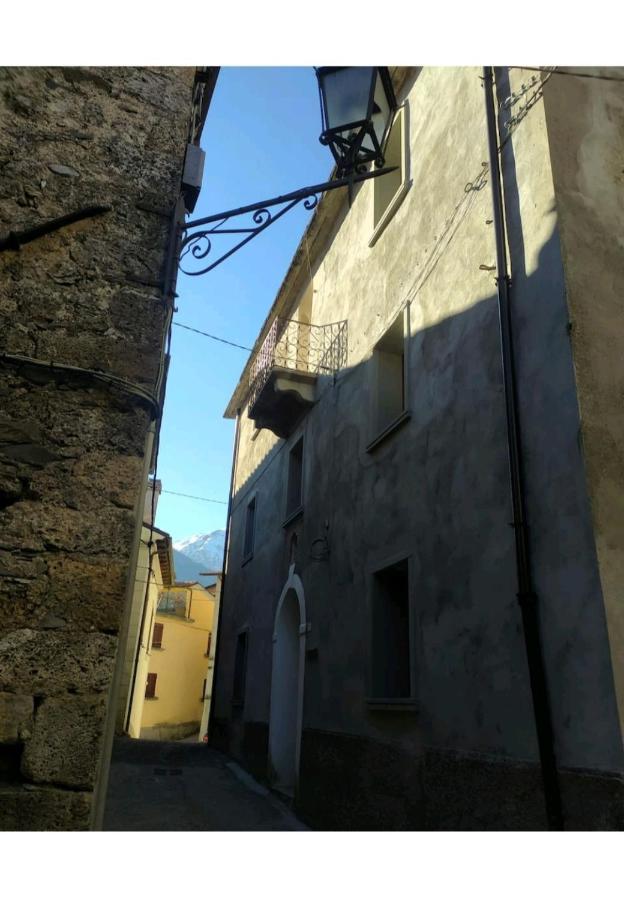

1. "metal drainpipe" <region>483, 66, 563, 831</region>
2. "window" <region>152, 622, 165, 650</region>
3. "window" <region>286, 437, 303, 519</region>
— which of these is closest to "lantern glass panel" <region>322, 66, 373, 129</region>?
"metal drainpipe" <region>483, 66, 563, 831</region>

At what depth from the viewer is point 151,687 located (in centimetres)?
3172

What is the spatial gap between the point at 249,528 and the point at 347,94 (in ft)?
36.8

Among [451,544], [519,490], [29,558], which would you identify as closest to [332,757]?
[451,544]

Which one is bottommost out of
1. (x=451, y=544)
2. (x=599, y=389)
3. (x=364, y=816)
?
(x=364, y=816)

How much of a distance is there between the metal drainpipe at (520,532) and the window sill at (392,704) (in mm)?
1840

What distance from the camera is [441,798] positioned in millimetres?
5266

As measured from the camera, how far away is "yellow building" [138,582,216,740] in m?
31.4

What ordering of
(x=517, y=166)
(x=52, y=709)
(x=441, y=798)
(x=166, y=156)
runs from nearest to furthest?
1. (x=52, y=709)
2. (x=166, y=156)
3. (x=441, y=798)
4. (x=517, y=166)

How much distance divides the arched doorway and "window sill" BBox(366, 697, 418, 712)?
2670 millimetres

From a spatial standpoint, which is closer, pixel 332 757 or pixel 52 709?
pixel 52 709

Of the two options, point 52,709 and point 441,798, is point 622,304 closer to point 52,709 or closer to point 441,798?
point 441,798

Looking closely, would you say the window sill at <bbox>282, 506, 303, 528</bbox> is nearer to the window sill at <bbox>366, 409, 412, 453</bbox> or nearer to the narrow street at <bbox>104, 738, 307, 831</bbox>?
the window sill at <bbox>366, 409, 412, 453</bbox>

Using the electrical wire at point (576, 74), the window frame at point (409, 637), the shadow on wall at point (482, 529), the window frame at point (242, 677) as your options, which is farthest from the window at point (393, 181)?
the window frame at point (242, 677)

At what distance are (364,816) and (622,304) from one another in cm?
516
